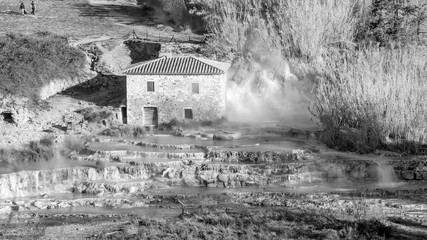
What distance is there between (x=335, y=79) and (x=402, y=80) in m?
3.83

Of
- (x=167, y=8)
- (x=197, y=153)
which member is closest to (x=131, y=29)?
(x=167, y=8)

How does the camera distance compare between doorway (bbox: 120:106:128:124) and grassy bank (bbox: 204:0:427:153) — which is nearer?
grassy bank (bbox: 204:0:427:153)

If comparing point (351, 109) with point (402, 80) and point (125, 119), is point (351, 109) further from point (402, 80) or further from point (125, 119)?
point (125, 119)

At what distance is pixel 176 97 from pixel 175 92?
0.32m

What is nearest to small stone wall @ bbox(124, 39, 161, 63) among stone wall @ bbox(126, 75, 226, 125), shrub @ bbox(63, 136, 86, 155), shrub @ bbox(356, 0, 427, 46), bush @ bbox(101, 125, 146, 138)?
stone wall @ bbox(126, 75, 226, 125)

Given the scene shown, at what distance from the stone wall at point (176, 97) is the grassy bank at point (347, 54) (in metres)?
5.52

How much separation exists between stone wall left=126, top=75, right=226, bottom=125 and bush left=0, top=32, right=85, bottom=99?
7220mm

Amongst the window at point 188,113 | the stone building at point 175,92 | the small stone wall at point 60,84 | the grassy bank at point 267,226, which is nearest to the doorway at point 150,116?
the stone building at point 175,92

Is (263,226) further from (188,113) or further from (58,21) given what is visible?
(58,21)

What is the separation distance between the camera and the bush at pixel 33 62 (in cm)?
5109

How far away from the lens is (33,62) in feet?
176

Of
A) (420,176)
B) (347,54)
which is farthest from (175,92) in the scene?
(420,176)

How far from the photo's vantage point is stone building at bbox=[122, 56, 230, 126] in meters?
48.1

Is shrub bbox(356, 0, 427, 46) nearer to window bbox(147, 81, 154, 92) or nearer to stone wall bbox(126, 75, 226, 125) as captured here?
stone wall bbox(126, 75, 226, 125)
